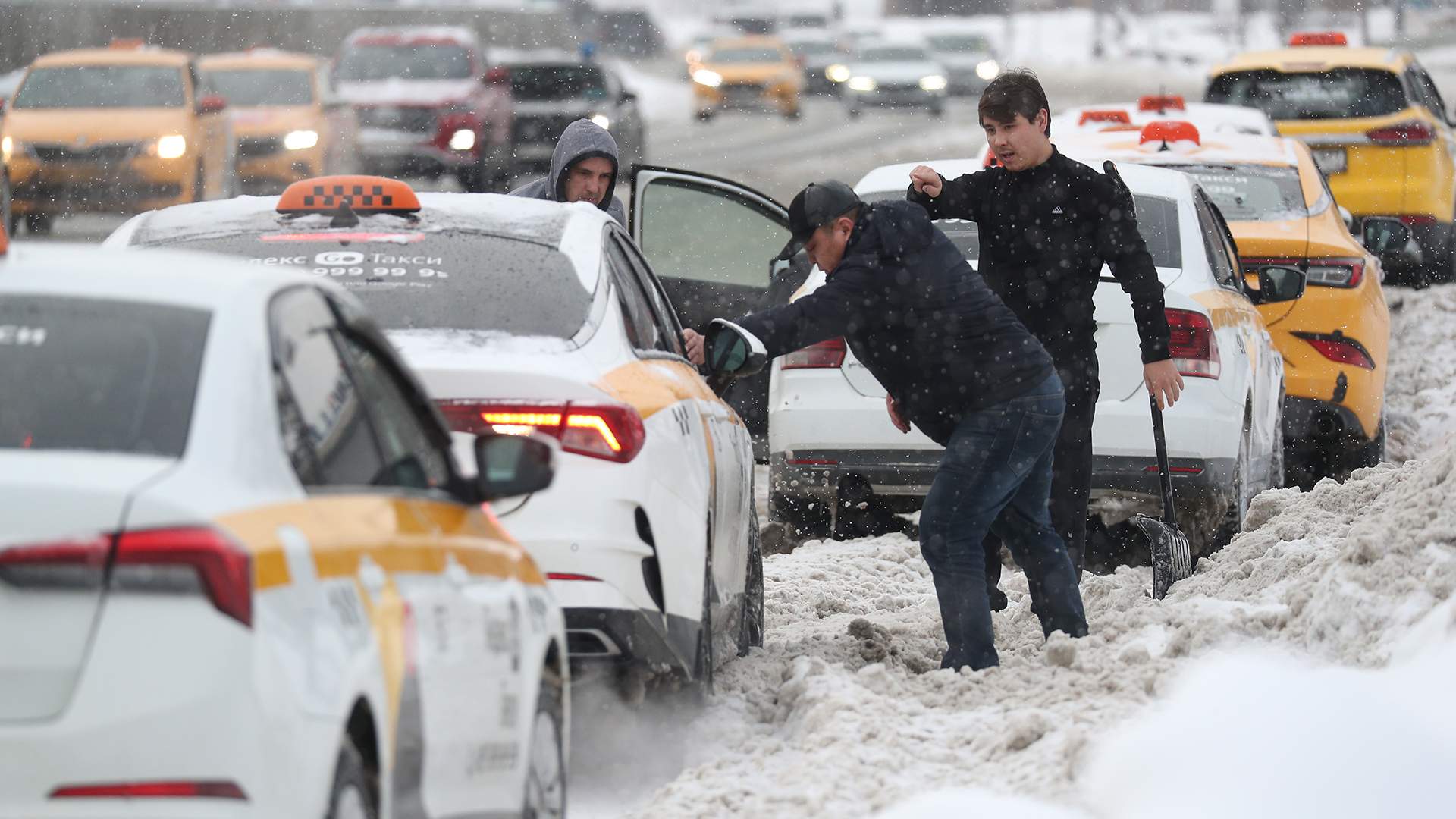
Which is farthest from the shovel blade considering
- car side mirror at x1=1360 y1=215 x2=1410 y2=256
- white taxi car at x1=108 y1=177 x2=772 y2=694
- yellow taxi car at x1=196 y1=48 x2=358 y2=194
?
yellow taxi car at x1=196 y1=48 x2=358 y2=194

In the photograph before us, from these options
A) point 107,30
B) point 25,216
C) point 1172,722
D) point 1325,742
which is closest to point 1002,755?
point 1172,722

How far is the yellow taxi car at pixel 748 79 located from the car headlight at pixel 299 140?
21610 mm

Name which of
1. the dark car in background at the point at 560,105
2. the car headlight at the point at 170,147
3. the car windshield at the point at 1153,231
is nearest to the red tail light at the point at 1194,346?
the car windshield at the point at 1153,231

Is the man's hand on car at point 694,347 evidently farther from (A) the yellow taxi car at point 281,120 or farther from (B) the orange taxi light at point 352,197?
(A) the yellow taxi car at point 281,120

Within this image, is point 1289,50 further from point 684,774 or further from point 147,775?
point 147,775

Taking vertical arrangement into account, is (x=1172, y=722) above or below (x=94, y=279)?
below

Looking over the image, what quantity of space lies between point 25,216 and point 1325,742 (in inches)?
791

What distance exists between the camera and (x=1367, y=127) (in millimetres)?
16406

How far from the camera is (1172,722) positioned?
5.16 m

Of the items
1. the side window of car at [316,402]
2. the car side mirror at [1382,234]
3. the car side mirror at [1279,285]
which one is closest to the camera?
the side window of car at [316,402]

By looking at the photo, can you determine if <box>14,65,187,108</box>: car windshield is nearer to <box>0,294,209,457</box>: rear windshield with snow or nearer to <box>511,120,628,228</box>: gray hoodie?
<box>511,120,628,228</box>: gray hoodie

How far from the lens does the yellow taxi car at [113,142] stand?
74.6ft

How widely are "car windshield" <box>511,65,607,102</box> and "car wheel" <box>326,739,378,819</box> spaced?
26755mm

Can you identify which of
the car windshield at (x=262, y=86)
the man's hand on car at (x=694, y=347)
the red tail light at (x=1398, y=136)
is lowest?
the car windshield at (x=262, y=86)
